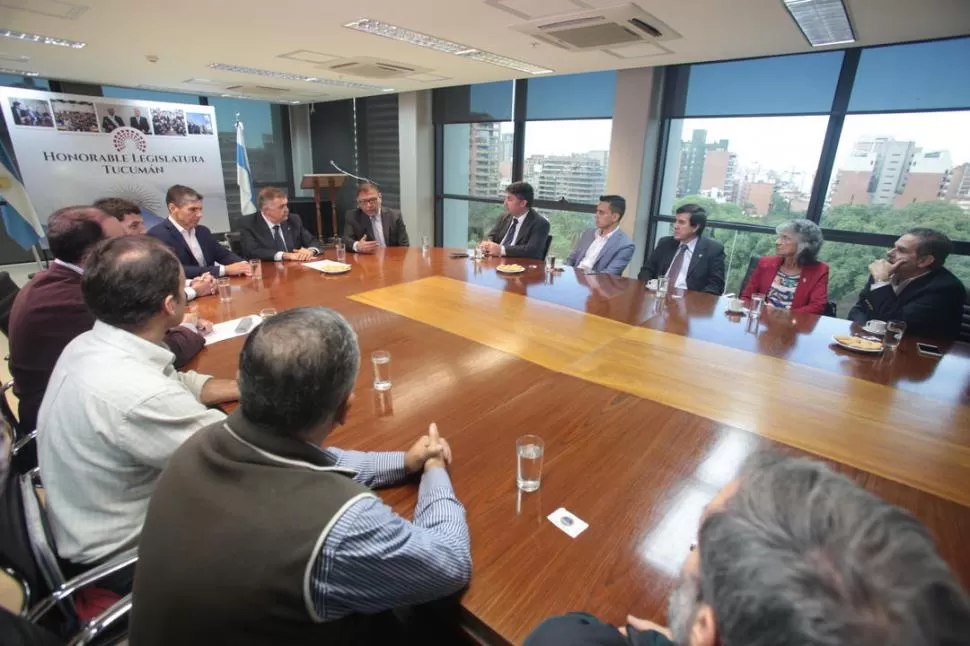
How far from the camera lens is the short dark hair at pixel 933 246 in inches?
105

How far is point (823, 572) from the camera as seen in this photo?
0.44 m

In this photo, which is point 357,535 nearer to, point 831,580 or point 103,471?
point 831,580

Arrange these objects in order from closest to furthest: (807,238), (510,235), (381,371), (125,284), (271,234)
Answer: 1. (125,284)
2. (381,371)
3. (807,238)
4. (271,234)
5. (510,235)

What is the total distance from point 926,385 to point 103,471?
8.93 ft

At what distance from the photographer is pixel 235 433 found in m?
0.80

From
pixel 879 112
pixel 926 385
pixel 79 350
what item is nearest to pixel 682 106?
pixel 879 112

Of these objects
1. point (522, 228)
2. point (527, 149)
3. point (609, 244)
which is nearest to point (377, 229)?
point (522, 228)

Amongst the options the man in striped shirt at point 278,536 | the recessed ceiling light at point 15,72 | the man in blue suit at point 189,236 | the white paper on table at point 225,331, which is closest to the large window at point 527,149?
the man in blue suit at point 189,236

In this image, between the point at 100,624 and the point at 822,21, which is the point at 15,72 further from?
the point at 822,21

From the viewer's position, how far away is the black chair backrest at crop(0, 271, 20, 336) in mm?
2256

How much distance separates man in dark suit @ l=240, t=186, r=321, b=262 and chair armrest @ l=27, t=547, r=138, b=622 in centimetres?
274

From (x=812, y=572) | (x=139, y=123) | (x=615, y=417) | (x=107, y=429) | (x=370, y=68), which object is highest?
(x=370, y=68)

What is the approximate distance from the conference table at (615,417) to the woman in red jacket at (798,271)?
56 centimetres

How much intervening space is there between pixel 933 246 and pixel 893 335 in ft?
3.36
